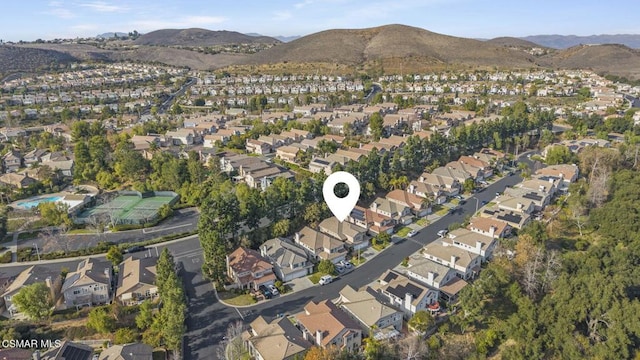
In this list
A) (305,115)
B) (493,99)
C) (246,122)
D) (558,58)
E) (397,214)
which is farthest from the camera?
(558,58)

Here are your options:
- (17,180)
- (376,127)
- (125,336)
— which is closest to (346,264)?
(125,336)

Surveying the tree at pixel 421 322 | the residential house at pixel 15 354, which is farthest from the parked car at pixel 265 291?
the residential house at pixel 15 354

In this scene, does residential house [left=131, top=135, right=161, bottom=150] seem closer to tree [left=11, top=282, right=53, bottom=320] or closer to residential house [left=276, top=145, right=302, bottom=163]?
residential house [left=276, top=145, right=302, bottom=163]

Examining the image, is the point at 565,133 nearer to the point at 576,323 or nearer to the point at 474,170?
the point at 474,170

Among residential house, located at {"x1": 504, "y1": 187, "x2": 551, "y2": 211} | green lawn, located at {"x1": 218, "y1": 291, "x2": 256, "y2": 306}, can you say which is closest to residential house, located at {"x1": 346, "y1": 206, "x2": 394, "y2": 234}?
green lawn, located at {"x1": 218, "y1": 291, "x2": 256, "y2": 306}

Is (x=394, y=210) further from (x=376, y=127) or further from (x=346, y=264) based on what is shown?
(x=376, y=127)

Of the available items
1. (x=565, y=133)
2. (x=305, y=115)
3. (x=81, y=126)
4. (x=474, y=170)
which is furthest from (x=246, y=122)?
(x=565, y=133)

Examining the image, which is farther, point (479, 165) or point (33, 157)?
point (33, 157)
